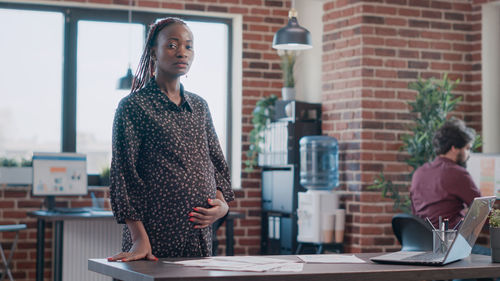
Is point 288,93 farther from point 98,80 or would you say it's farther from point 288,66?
point 98,80

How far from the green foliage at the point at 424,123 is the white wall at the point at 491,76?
0.46 m

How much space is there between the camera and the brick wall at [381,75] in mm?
5230

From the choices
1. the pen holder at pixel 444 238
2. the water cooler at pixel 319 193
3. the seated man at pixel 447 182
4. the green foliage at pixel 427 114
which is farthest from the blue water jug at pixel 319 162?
the pen holder at pixel 444 238

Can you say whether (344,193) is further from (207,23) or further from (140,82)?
(140,82)

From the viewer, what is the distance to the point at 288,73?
5.91 m

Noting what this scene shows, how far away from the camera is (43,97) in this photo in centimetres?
577

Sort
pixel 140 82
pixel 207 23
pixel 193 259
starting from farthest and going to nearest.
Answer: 1. pixel 207 23
2. pixel 140 82
3. pixel 193 259

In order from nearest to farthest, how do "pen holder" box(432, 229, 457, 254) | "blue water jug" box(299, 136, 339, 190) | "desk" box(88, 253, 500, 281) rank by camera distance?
"desk" box(88, 253, 500, 281), "pen holder" box(432, 229, 457, 254), "blue water jug" box(299, 136, 339, 190)

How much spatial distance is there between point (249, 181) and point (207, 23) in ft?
4.56

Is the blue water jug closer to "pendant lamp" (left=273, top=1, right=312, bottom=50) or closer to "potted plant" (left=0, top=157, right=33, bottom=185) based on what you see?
"pendant lamp" (left=273, top=1, right=312, bottom=50)

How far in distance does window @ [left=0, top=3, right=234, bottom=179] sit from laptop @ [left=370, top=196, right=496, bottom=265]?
3691mm

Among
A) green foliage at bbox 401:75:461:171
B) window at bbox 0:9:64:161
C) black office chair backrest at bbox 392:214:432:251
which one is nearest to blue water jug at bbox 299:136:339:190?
green foliage at bbox 401:75:461:171

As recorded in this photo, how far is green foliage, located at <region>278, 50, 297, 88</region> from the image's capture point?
19.4ft

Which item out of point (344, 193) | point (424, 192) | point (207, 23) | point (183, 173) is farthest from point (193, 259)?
point (207, 23)
